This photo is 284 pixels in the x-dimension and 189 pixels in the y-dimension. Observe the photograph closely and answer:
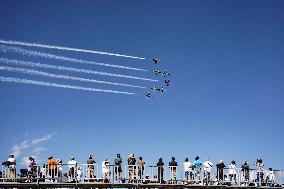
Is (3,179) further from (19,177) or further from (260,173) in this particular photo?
(260,173)

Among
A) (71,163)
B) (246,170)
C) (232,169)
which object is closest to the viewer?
(71,163)

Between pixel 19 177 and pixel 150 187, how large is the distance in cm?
896

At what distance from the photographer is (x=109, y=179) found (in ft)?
121

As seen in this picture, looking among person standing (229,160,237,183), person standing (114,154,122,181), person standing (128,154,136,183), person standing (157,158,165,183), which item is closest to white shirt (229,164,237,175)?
person standing (229,160,237,183)

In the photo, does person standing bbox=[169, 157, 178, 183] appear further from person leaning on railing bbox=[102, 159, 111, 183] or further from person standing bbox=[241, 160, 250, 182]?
person standing bbox=[241, 160, 250, 182]

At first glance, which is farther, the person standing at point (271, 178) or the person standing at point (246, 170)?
the person standing at point (271, 178)

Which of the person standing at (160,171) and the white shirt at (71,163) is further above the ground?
the white shirt at (71,163)

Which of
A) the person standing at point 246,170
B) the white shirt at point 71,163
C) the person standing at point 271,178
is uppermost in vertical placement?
the white shirt at point 71,163

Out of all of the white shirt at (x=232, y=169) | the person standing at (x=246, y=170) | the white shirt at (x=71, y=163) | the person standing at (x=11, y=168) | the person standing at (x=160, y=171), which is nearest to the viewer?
the person standing at (x=11, y=168)

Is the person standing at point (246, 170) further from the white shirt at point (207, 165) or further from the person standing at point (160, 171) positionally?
the person standing at point (160, 171)

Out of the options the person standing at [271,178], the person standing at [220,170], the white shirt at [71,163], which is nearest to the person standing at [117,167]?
the white shirt at [71,163]

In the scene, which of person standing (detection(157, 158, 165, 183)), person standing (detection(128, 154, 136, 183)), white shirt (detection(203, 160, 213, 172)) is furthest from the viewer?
white shirt (detection(203, 160, 213, 172))

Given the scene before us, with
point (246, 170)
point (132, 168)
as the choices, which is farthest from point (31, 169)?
point (246, 170)

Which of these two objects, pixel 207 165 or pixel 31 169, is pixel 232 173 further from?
pixel 31 169
